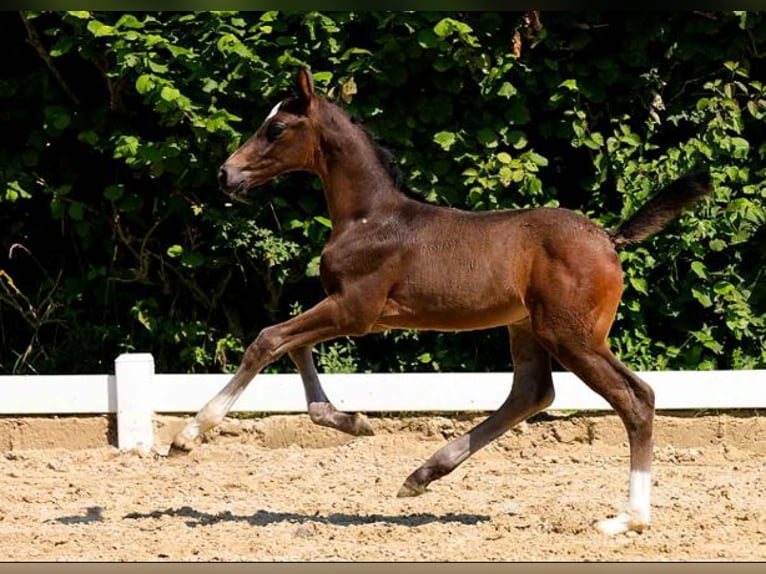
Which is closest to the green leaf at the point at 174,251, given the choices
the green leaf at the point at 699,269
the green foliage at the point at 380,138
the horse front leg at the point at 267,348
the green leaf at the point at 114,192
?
the green foliage at the point at 380,138

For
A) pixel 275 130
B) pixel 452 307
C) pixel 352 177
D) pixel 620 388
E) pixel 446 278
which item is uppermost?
pixel 275 130

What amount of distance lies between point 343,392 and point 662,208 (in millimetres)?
2731

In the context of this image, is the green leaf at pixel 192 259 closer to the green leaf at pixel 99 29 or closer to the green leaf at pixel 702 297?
the green leaf at pixel 99 29

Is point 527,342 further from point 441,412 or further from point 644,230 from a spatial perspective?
point 441,412

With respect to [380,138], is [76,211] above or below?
below

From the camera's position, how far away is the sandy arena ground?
6.07 metres

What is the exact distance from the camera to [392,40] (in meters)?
9.23

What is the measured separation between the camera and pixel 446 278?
669 cm

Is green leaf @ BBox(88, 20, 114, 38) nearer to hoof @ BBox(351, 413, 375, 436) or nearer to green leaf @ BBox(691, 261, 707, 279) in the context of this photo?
hoof @ BBox(351, 413, 375, 436)

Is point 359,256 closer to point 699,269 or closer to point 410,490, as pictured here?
point 410,490

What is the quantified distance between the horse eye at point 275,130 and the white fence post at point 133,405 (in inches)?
86.2

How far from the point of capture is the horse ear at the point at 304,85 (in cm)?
694

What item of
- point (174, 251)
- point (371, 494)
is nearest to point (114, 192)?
point (174, 251)

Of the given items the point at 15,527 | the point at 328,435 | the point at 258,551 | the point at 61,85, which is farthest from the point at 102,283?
the point at 258,551
